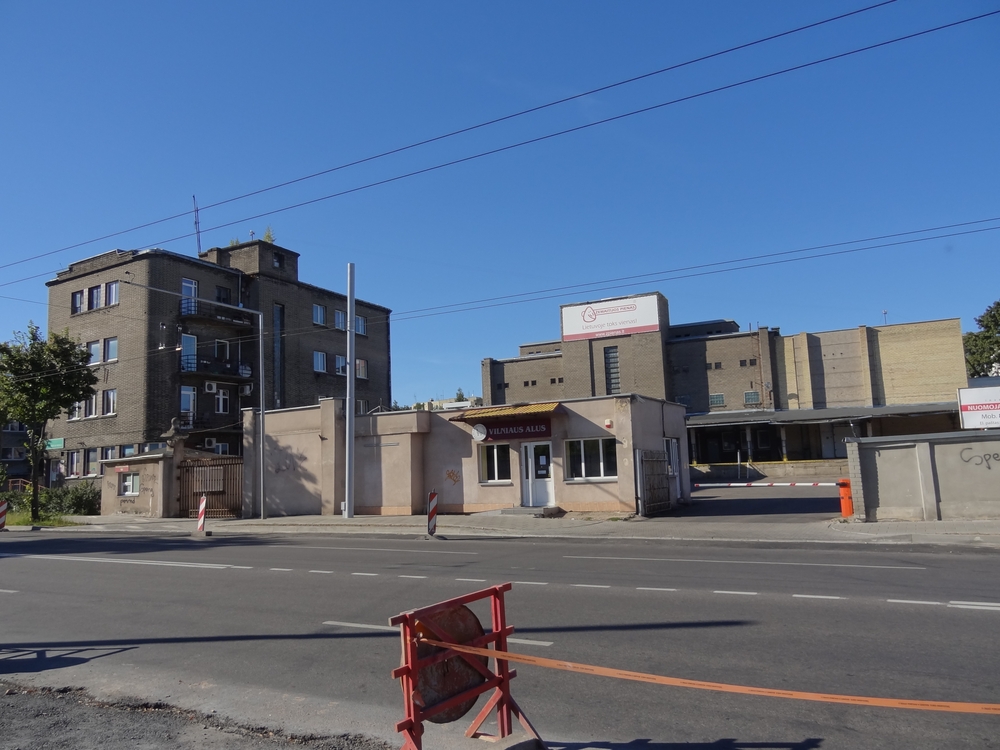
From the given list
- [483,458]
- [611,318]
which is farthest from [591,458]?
[611,318]

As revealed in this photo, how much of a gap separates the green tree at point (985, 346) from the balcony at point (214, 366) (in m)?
57.3

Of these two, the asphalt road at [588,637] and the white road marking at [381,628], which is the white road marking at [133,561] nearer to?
the asphalt road at [588,637]

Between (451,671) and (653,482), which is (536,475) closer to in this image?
(653,482)

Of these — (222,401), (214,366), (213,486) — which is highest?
(214,366)

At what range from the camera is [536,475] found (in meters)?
25.9

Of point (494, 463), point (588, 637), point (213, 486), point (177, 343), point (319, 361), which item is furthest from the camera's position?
point (319, 361)

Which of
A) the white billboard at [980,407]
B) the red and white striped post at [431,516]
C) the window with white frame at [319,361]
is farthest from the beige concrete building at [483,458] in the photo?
the window with white frame at [319,361]

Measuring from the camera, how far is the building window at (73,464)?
137 ft

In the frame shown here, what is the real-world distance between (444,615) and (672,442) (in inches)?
983

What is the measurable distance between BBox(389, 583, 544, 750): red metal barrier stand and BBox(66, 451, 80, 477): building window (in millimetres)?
43319

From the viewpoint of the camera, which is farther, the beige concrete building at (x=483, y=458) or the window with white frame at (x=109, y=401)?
the window with white frame at (x=109, y=401)

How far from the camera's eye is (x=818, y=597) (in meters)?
9.53

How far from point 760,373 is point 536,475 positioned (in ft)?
122

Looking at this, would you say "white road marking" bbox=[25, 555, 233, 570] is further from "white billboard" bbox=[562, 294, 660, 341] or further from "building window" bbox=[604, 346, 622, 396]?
"white billboard" bbox=[562, 294, 660, 341]
